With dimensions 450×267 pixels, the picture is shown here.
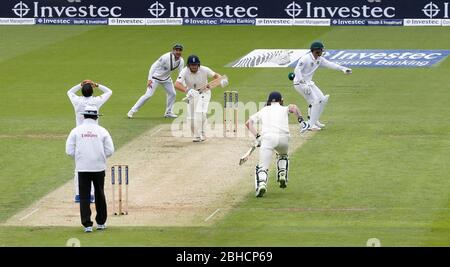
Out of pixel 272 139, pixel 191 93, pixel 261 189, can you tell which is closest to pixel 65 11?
pixel 191 93

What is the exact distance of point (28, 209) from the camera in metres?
22.4

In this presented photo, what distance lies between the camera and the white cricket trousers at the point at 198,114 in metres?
28.9

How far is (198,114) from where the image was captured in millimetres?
29031

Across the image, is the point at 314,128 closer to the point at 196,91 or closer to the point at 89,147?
the point at 196,91

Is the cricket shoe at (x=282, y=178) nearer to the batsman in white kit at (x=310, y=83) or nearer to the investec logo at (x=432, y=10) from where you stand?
the batsman in white kit at (x=310, y=83)

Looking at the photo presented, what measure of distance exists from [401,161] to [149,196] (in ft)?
18.0

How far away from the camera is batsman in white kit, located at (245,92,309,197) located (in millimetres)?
22984

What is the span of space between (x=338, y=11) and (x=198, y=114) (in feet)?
57.9

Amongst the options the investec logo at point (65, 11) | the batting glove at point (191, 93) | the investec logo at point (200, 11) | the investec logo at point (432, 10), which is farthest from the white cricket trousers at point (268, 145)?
the investec logo at point (65, 11)

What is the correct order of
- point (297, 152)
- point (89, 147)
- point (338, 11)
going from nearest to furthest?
point (89, 147) < point (297, 152) < point (338, 11)

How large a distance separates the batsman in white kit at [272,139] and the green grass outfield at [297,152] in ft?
1.18

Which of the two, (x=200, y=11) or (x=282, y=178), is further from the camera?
(x=200, y=11)

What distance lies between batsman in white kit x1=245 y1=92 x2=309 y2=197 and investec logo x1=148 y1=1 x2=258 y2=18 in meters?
23.1

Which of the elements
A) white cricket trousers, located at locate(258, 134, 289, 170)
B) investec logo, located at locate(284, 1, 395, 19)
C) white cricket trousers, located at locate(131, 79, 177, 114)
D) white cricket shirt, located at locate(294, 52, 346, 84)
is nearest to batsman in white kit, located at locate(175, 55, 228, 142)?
white cricket shirt, located at locate(294, 52, 346, 84)
